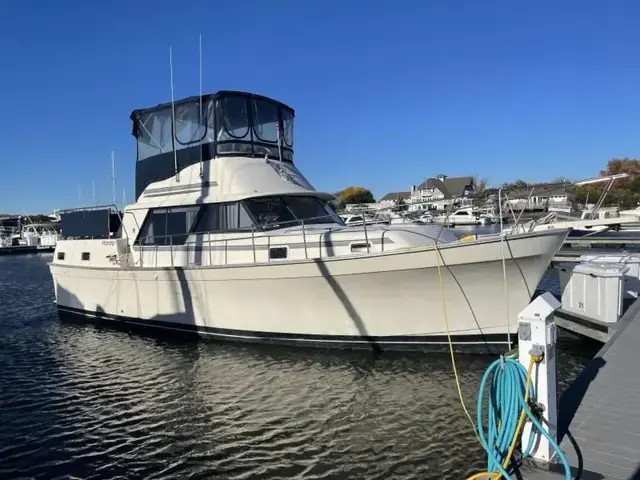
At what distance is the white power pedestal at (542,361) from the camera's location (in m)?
4.14

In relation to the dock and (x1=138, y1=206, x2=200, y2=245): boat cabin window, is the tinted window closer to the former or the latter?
(x1=138, y1=206, x2=200, y2=245): boat cabin window

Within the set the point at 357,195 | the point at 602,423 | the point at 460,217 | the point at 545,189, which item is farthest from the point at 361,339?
the point at 357,195

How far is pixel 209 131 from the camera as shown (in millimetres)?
12039

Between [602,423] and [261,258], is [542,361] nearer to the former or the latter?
[602,423]

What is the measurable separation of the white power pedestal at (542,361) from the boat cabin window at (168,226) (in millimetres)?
8733

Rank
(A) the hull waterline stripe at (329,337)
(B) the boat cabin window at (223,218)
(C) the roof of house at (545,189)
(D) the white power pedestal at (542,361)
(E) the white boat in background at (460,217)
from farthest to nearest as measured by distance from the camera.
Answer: (B) the boat cabin window at (223,218)
(E) the white boat in background at (460,217)
(A) the hull waterline stripe at (329,337)
(C) the roof of house at (545,189)
(D) the white power pedestal at (542,361)

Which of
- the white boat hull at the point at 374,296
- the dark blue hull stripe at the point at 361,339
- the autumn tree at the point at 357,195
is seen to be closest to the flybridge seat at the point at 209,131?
the white boat hull at the point at 374,296

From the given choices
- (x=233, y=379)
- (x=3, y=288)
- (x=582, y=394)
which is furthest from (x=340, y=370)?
(x=3, y=288)

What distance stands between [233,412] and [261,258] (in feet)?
12.0

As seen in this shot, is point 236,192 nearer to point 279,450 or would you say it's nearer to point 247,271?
point 247,271

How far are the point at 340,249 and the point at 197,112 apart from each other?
211 inches

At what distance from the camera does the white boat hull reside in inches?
338

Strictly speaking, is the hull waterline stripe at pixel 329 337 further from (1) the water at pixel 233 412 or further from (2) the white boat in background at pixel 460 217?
(2) the white boat in background at pixel 460 217

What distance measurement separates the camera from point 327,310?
9.75m
